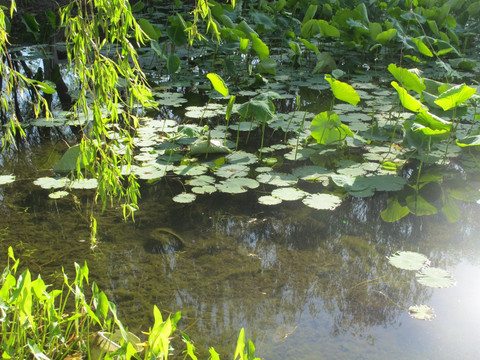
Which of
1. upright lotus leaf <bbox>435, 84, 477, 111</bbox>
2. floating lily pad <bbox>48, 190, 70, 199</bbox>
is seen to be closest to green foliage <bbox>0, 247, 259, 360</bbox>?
floating lily pad <bbox>48, 190, 70, 199</bbox>

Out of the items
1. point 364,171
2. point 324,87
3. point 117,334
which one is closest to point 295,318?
point 117,334

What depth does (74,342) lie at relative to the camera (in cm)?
139

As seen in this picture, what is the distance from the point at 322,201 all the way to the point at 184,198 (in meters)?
0.67

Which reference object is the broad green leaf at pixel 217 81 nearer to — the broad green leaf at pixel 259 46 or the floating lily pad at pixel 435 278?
the broad green leaf at pixel 259 46

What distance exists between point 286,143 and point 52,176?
55.9 inches

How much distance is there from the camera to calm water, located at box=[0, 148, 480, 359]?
1679 millimetres

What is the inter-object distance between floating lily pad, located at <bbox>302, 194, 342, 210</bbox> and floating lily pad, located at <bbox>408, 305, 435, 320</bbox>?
70cm

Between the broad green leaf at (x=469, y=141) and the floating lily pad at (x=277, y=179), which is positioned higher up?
the broad green leaf at (x=469, y=141)

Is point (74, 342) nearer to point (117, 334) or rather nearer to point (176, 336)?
point (117, 334)

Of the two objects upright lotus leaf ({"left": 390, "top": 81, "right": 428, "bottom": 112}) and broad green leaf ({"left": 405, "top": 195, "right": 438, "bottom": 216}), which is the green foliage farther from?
upright lotus leaf ({"left": 390, "top": 81, "right": 428, "bottom": 112})

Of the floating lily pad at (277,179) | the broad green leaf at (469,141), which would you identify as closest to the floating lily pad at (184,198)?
the floating lily pad at (277,179)

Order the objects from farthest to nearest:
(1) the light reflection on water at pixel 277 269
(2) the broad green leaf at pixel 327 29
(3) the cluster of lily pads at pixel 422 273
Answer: (2) the broad green leaf at pixel 327 29
(3) the cluster of lily pads at pixel 422 273
(1) the light reflection on water at pixel 277 269

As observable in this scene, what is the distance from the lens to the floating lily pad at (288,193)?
8.25 feet

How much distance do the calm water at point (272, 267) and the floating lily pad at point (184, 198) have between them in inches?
1.7
